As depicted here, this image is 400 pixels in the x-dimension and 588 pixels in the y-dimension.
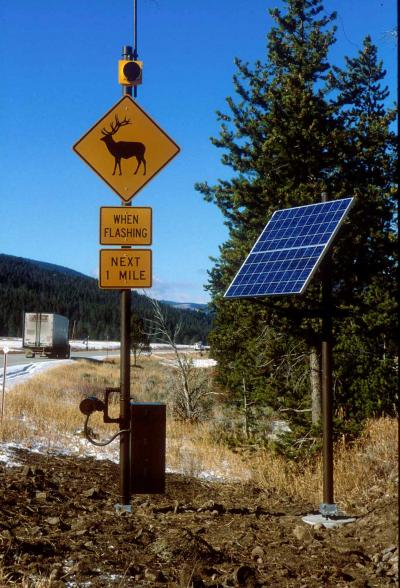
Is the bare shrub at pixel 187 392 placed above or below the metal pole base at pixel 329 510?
above

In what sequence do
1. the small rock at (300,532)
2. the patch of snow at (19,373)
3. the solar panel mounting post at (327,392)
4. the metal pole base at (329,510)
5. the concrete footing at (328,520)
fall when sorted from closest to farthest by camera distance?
1. the small rock at (300,532)
2. the concrete footing at (328,520)
3. the metal pole base at (329,510)
4. the solar panel mounting post at (327,392)
5. the patch of snow at (19,373)

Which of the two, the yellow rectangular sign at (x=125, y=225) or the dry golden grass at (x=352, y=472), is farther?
the dry golden grass at (x=352, y=472)

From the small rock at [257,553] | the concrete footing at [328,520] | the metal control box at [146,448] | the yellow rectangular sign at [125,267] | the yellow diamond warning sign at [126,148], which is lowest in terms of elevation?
the concrete footing at [328,520]

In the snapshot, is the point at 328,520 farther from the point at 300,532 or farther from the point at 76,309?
the point at 76,309

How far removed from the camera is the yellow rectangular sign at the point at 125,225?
6801 millimetres

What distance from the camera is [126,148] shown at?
6984 millimetres

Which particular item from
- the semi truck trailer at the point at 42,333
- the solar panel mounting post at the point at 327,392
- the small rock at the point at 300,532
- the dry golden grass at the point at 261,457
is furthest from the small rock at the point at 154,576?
the semi truck trailer at the point at 42,333

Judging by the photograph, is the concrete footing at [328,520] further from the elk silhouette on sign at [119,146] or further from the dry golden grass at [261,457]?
the elk silhouette on sign at [119,146]

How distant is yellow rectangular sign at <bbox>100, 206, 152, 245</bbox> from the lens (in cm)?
680

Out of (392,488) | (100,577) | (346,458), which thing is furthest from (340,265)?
(100,577)

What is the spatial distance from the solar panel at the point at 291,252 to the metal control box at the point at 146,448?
1.42 meters

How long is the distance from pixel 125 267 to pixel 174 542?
250 cm

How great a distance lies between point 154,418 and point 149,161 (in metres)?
2.51

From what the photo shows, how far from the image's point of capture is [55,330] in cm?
5531
